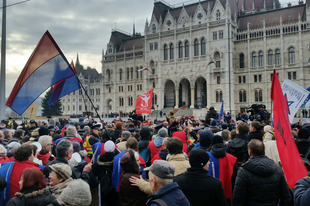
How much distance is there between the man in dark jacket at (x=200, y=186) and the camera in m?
3.37

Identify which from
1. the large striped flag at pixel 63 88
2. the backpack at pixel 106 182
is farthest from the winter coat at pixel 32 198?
the large striped flag at pixel 63 88

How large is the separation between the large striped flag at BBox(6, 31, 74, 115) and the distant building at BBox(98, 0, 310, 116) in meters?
37.9

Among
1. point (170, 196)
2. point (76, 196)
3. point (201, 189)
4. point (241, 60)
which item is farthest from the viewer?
point (241, 60)

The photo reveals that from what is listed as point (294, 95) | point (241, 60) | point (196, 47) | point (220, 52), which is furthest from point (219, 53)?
point (294, 95)

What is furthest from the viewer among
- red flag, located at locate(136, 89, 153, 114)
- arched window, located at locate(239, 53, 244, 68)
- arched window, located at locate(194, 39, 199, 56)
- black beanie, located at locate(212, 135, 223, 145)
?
arched window, located at locate(194, 39, 199, 56)

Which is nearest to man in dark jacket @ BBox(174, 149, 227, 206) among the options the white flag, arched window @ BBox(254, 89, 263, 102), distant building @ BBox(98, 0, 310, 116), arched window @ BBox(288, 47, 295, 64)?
the white flag

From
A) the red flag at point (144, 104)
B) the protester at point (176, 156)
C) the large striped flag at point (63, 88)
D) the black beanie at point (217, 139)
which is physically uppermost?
the large striped flag at point (63, 88)

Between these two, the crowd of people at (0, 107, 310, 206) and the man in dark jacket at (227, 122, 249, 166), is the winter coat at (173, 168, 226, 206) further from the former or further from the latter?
the man in dark jacket at (227, 122, 249, 166)

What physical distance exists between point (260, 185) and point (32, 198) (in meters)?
2.82

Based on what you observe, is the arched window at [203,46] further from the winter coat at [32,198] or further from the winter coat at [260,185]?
the winter coat at [32,198]

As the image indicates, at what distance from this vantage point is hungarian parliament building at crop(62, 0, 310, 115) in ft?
141

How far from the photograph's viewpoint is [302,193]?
2951 millimetres

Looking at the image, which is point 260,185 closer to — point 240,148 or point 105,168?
point 240,148

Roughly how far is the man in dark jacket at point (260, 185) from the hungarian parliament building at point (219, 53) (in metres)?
37.2
